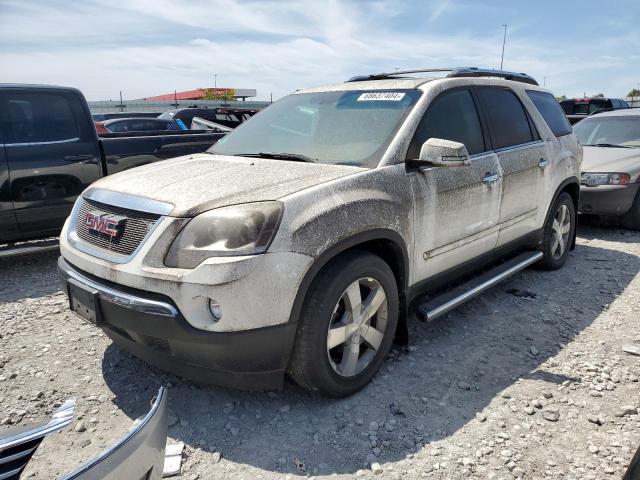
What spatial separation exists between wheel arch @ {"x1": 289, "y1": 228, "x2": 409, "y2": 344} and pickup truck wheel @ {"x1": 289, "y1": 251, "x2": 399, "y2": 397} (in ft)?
0.25

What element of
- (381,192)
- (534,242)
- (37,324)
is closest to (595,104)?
(534,242)

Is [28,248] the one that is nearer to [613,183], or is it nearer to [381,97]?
[381,97]

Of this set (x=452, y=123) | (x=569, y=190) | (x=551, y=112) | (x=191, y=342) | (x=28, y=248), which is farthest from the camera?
(x=569, y=190)

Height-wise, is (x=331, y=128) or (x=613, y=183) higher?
(x=331, y=128)

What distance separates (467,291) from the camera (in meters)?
3.67

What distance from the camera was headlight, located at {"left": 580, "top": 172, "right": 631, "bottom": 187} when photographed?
6.66 m

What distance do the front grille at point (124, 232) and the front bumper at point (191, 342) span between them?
202 mm

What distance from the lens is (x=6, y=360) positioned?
3387mm

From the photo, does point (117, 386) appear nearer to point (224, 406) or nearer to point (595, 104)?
point (224, 406)

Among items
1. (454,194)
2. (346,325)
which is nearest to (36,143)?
(346,325)

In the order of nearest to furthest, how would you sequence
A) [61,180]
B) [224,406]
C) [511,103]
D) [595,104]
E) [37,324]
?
1. [224,406]
2. [37,324]
3. [511,103]
4. [61,180]
5. [595,104]

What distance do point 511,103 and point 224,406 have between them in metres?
3.42

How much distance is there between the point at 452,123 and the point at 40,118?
13.5ft

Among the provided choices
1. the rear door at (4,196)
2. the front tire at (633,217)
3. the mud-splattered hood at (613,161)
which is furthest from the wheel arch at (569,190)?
the rear door at (4,196)
